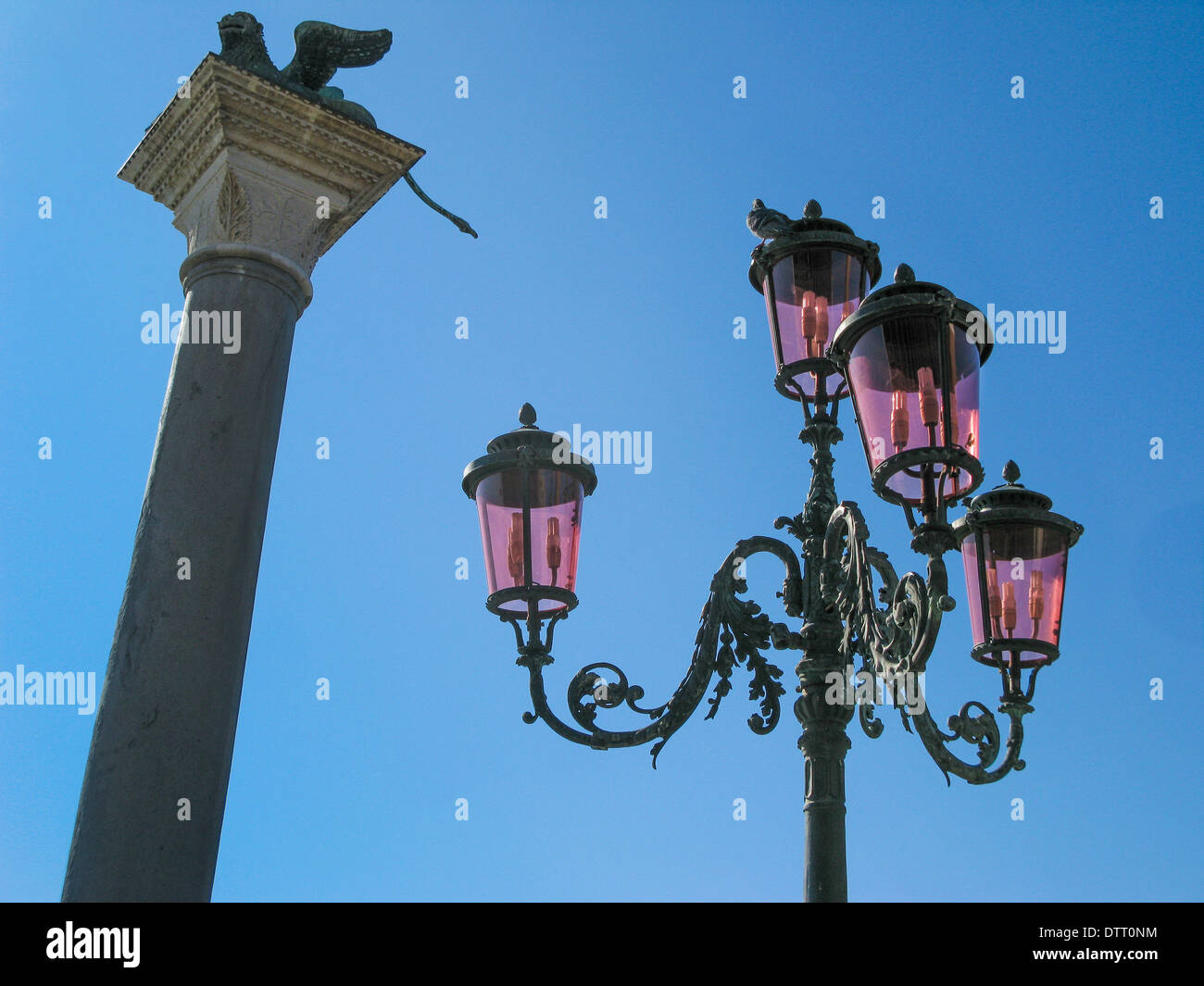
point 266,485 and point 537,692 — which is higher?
point 266,485

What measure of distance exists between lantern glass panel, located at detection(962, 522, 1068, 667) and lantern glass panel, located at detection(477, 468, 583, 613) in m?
1.94

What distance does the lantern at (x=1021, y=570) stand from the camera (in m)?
5.90

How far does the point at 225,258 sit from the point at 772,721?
11.8ft

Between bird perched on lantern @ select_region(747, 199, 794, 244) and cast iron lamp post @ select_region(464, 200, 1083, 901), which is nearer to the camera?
cast iron lamp post @ select_region(464, 200, 1083, 901)

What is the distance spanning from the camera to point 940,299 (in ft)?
16.1

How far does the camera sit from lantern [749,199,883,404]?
636 cm

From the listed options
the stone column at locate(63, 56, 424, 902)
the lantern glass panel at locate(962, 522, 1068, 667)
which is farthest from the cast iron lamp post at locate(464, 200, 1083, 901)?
the stone column at locate(63, 56, 424, 902)

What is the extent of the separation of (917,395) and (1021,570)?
141 centimetres

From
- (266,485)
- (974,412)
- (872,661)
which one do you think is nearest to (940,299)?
(974,412)

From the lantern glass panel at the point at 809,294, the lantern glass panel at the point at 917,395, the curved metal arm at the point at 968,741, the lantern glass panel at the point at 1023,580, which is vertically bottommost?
the curved metal arm at the point at 968,741

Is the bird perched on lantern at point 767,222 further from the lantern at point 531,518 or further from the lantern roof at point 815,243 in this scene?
the lantern at point 531,518

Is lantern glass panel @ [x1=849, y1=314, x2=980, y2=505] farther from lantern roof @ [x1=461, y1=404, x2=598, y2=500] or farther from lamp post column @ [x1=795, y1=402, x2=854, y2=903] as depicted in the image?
lantern roof @ [x1=461, y1=404, x2=598, y2=500]

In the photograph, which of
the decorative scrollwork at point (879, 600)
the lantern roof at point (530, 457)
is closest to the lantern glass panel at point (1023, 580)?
the decorative scrollwork at point (879, 600)
